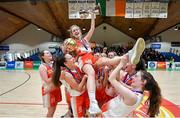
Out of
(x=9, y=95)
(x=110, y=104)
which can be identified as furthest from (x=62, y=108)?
(x=110, y=104)

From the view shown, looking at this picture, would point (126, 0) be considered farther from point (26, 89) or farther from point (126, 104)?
point (126, 104)

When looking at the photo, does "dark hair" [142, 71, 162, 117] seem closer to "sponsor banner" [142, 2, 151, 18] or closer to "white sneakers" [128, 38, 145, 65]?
"white sneakers" [128, 38, 145, 65]

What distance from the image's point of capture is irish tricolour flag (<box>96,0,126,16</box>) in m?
11.6

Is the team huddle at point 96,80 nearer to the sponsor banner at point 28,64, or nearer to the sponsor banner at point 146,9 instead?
the sponsor banner at point 146,9

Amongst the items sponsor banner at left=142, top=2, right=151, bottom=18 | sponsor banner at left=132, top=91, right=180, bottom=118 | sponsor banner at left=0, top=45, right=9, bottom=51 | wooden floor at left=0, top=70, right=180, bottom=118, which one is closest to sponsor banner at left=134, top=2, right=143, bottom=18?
sponsor banner at left=142, top=2, right=151, bottom=18

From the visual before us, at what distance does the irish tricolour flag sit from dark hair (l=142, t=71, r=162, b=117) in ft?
29.6

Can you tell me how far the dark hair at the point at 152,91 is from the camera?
8.86ft

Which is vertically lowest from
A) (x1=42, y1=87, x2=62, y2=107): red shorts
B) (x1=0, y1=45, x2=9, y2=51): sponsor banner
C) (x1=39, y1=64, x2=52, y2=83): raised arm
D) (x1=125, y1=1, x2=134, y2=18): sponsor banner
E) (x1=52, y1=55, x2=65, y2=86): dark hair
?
(x1=0, y1=45, x2=9, y2=51): sponsor banner

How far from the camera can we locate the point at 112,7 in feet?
38.1

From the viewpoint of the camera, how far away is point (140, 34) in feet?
90.7

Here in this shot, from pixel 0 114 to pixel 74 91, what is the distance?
3.09 metres

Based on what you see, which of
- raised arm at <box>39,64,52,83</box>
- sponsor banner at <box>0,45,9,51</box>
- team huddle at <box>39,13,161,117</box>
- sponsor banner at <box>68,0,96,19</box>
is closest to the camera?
team huddle at <box>39,13,161,117</box>

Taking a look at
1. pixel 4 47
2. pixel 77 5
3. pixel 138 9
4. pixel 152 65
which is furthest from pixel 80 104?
pixel 4 47

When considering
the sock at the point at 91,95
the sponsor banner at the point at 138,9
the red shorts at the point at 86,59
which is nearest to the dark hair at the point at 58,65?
the red shorts at the point at 86,59
